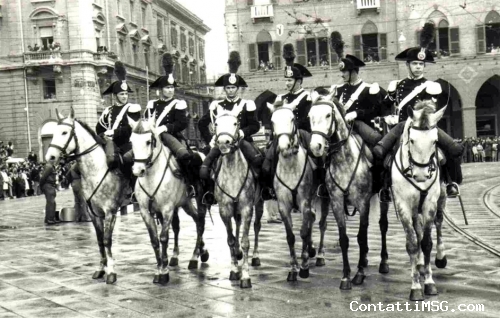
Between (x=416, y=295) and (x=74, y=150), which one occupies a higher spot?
(x=74, y=150)

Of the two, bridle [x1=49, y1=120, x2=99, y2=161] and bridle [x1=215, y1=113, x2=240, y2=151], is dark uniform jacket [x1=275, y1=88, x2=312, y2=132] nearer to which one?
bridle [x1=215, y1=113, x2=240, y2=151]

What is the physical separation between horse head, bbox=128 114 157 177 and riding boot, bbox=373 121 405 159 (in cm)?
315

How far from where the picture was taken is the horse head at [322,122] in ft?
26.8

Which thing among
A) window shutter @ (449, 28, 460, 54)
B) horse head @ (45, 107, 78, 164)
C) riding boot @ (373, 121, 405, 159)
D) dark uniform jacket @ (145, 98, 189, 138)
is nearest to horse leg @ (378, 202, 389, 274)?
riding boot @ (373, 121, 405, 159)

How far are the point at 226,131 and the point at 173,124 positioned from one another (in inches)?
74.0

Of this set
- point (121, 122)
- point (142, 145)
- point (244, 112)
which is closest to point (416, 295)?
point (244, 112)

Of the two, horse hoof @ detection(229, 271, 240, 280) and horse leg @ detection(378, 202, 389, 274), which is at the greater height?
horse leg @ detection(378, 202, 389, 274)

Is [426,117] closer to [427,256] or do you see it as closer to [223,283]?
[427,256]

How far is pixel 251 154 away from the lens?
9539 mm

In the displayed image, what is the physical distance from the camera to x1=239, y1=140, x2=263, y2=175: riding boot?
9539mm

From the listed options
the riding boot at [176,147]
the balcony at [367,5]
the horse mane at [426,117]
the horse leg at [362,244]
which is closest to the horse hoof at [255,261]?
the riding boot at [176,147]

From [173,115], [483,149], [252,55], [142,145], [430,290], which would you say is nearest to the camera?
[430,290]

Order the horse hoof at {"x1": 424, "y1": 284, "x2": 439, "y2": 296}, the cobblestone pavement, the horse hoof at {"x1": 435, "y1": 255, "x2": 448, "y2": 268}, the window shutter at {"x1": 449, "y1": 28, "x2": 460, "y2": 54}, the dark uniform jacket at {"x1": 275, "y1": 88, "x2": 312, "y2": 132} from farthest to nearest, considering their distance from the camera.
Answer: the window shutter at {"x1": 449, "y1": 28, "x2": 460, "y2": 54}
the dark uniform jacket at {"x1": 275, "y1": 88, "x2": 312, "y2": 132}
the horse hoof at {"x1": 435, "y1": 255, "x2": 448, "y2": 268}
the horse hoof at {"x1": 424, "y1": 284, "x2": 439, "y2": 296}
the cobblestone pavement

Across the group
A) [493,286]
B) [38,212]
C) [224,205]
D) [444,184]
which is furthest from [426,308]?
[38,212]
